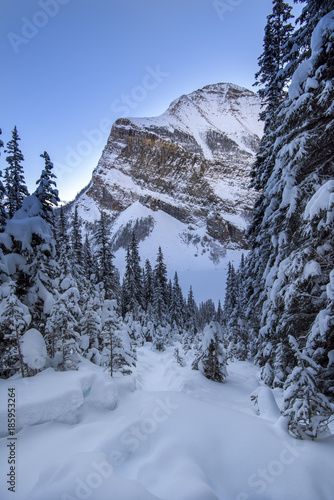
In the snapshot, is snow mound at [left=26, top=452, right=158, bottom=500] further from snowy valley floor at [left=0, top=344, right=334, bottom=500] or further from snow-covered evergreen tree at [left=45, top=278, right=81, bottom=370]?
snow-covered evergreen tree at [left=45, top=278, right=81, bottom=370]

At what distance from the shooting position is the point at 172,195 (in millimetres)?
159625

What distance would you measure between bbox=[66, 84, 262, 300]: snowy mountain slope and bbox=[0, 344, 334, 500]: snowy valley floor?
107086 millimetres

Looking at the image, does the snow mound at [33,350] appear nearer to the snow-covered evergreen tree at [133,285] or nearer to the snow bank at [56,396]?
the snow bank at [56,396]

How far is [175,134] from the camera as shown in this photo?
187500 millimetres

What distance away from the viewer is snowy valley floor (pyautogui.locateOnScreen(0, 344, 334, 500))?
10.5 feet

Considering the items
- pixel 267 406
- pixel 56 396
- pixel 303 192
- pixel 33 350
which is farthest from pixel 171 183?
pixel 267 406

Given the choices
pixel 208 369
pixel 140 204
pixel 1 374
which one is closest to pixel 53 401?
pixel 1 374

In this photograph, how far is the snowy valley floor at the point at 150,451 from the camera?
3211mm

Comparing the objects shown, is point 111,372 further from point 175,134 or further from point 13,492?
point 175,134

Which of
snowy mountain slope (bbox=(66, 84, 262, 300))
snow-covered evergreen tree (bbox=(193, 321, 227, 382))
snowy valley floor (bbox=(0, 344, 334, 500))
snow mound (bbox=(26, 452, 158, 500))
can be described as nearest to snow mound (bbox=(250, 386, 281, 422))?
snowy valley floor (bbox=(0, 344, 334, 500))

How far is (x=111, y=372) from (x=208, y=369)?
5.17 m

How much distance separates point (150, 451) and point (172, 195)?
527 ft

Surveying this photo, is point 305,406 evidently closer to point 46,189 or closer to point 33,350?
point 33,350

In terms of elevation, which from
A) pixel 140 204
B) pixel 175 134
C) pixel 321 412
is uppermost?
pixel 175 134
